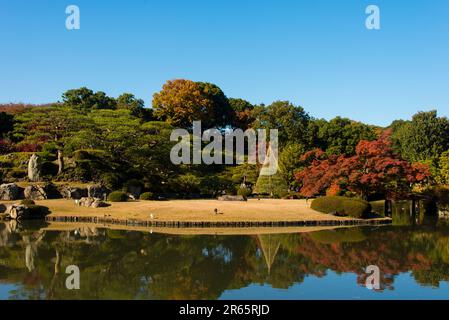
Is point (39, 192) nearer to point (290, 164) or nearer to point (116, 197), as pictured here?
point (116, 197)

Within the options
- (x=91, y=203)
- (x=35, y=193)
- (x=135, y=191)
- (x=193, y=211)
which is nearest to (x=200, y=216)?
(x=193, y=211)

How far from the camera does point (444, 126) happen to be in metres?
44.1

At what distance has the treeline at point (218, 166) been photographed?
26625mm

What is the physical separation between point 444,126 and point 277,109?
1679cm

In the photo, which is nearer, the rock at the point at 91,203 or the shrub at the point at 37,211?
the shrub at the point at 37,211

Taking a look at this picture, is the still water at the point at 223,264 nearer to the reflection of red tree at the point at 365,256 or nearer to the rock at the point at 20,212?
the reflection of red tree at the point at 365,256

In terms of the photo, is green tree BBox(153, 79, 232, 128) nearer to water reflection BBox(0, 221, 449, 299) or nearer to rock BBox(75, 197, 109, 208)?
rock BBox(75, 197, 109, 208)

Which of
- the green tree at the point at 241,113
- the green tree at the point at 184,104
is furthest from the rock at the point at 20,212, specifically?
the green tree at the point at 241,113

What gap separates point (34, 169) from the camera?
31.2 m

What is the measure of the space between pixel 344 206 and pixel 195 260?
12.2 meters

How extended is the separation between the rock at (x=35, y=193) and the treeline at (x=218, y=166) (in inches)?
124

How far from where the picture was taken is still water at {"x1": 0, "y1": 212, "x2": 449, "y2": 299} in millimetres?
10922
